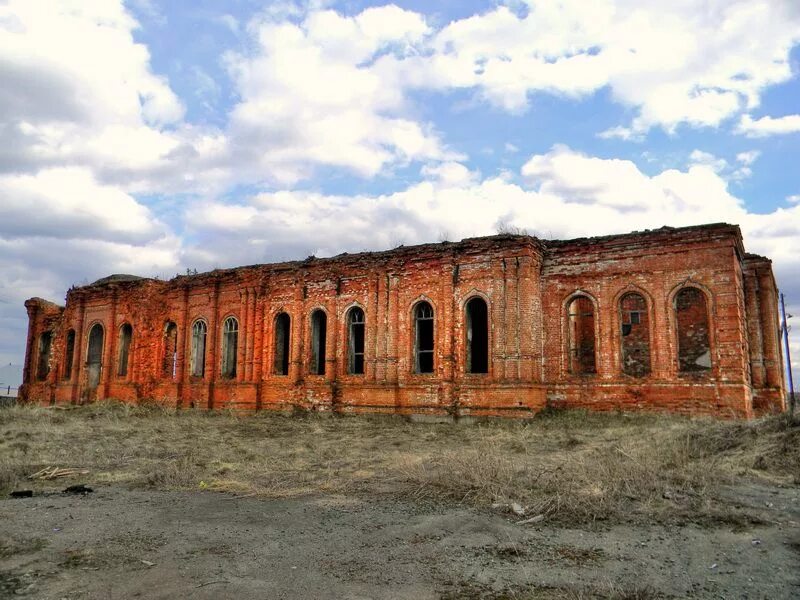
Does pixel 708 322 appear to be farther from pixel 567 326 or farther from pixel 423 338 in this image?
pixel 423 338

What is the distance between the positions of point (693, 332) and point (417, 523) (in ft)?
45.2

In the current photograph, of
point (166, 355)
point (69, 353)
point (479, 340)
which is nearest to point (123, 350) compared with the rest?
point (166, 355)

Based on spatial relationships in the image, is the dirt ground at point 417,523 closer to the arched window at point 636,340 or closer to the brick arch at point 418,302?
the brick arch at point 418,302

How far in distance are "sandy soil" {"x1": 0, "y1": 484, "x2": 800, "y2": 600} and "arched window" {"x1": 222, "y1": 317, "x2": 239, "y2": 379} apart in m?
16.6

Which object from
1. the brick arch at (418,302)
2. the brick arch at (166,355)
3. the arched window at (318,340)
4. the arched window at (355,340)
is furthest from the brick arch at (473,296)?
the brick arch at (166,355)

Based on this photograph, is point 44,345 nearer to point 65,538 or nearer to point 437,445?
point 437,445

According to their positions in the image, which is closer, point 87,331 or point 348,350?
point 348,350

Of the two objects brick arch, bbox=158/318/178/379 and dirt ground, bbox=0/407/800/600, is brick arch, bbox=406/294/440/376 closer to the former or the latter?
dirt ground, bbox=0/407/800/600

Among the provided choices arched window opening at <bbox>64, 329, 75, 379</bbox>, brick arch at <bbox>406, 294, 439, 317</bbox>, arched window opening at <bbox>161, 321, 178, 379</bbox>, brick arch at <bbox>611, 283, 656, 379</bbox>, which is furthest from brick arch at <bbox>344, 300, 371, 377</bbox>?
arched window opening at <bbox>64, 329, 75, 379</bbox>

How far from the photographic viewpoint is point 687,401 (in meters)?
16.1

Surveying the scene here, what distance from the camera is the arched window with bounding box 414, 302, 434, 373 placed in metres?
19.6

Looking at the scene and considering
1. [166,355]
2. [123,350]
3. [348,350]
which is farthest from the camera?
[123,350]

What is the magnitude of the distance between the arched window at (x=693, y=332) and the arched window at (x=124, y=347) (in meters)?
22.0

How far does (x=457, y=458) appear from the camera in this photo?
9594 millimetres
